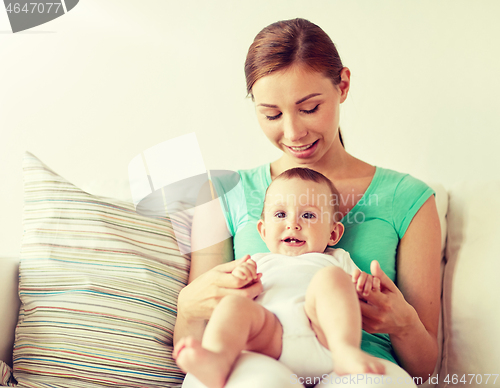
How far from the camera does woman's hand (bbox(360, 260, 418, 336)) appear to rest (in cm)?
80

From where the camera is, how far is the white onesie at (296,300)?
2.31 ft

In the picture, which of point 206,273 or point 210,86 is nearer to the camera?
point 206,273

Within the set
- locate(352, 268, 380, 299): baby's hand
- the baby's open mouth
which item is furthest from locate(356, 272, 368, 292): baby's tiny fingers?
the baby's open mouth

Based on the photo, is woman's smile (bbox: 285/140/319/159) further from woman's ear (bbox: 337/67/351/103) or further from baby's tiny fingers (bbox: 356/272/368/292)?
baby's tiny fingers (bbox: 356/272/368/292)

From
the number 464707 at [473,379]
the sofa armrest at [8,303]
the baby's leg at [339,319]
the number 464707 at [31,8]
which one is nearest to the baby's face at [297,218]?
the baby's leg at [339,319]

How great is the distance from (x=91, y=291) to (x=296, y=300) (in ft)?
1.64

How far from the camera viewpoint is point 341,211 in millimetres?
1088

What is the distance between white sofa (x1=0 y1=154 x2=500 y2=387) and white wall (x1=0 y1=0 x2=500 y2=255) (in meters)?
0.33

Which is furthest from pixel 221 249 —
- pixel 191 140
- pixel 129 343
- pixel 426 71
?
pixel 426 71

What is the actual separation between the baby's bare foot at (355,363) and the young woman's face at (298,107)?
544 millimetres

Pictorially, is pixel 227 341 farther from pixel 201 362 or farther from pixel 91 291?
pixel 91 291

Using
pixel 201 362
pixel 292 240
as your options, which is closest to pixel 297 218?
pixel 292 240

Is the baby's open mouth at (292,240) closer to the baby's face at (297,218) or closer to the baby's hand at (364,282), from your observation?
the baby's face at (297,218)

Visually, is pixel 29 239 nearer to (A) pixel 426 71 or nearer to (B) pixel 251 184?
(B) pixel 251 184
